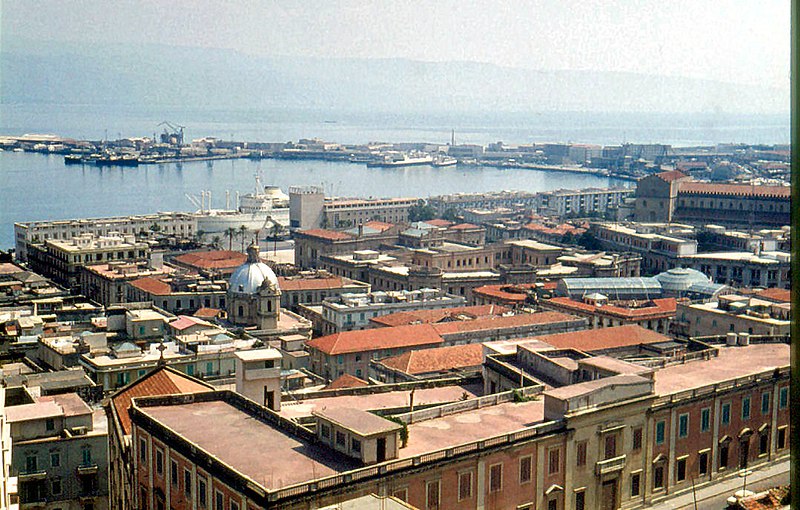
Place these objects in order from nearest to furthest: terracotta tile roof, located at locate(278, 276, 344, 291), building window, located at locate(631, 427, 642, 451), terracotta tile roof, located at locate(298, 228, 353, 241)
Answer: building window, located at locate(631, 427, 642, 451) < terracotta tile roof, located at locate(278, 276, 344, 291) < terracotta tile roof, located at locate(298, 228, 353, 241)

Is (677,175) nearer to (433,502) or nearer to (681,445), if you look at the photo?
(681,445)

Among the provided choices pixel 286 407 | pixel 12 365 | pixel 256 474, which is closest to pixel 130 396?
pixel 286 407

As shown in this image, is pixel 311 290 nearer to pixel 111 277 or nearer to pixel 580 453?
pixel 111 277

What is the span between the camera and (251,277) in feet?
103

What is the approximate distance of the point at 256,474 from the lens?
43.3 feet

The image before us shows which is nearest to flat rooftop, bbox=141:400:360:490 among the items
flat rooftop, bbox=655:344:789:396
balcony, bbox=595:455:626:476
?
balcony, bbox=595:455:626:476

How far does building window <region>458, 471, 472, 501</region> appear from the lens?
14.6m

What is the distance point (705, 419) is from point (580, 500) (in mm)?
3306

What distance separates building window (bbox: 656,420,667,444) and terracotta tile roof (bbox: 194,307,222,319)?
58.6 feet

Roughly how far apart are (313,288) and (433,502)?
76.5ft

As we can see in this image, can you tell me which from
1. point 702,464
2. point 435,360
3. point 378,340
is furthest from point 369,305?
point 702,464

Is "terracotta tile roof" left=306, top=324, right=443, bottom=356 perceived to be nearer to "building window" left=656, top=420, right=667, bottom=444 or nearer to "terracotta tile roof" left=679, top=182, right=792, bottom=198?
"building window" left=656, top=420, right=667, bottom=444

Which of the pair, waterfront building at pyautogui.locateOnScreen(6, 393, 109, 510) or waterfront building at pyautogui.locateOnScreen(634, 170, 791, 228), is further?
waterfront building at pyautogui.locateOnScreen(634, 170, 791, 228)

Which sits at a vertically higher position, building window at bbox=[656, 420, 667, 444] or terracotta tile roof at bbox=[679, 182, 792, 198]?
terracotta tile roof at bbox=[679, 182, 792, 198]
